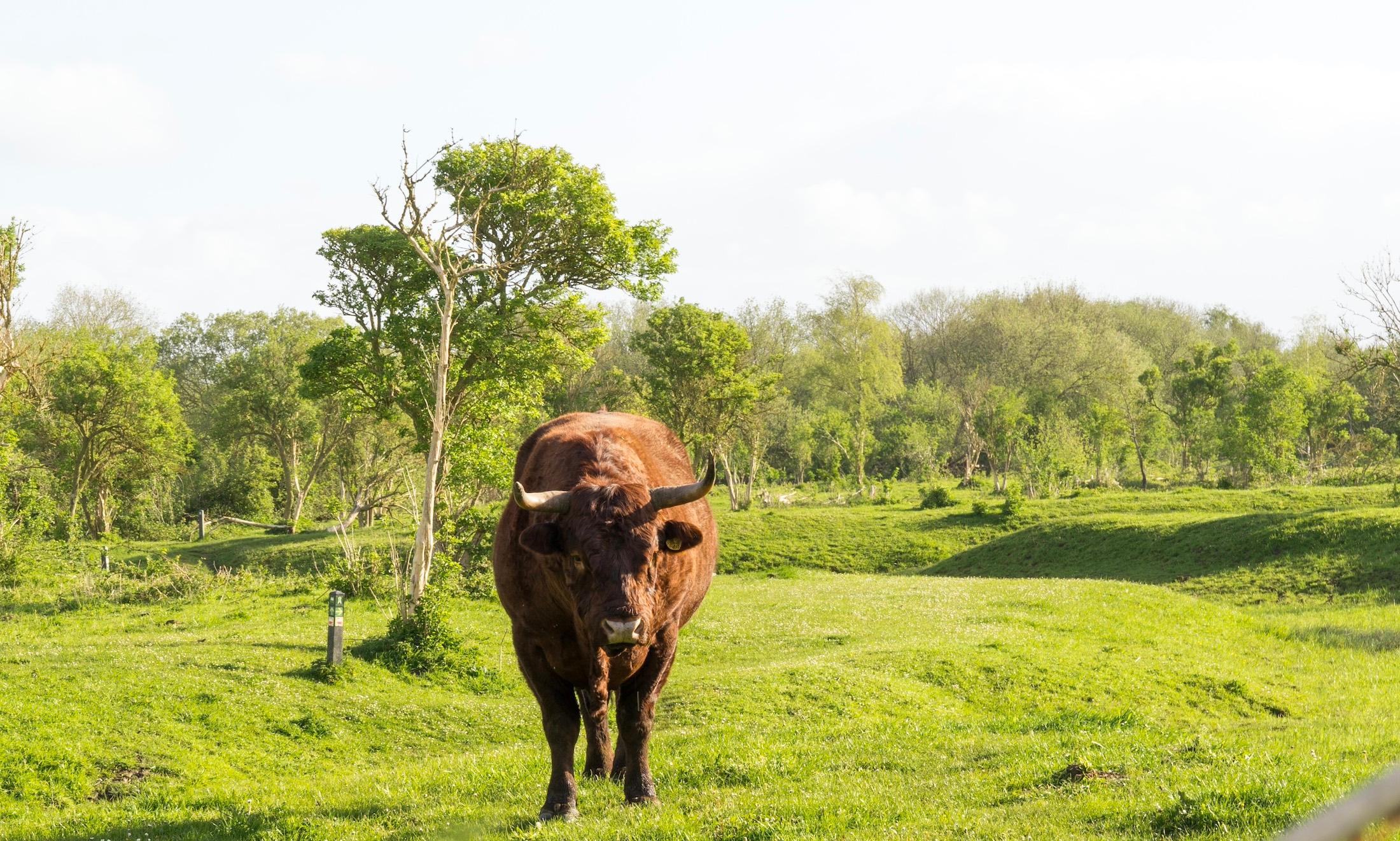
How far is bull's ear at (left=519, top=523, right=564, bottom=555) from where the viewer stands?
798cm

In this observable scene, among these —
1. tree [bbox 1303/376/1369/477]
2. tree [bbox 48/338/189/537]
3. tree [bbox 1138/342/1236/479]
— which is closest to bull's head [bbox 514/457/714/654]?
tree [bbox 48/338/189/537]

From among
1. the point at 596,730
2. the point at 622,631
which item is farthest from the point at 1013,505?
the point at 622,631

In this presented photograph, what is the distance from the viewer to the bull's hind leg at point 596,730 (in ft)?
28.3

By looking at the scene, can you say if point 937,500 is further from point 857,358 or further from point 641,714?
point 641,714

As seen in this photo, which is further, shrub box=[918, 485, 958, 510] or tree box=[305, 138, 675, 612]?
shrub box=[918, 485, 958, 510]

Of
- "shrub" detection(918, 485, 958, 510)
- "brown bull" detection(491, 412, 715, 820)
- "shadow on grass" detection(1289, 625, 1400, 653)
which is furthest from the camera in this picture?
"shrub" detection(918, 485, 958, 510)

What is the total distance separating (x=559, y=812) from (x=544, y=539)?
2.08 m

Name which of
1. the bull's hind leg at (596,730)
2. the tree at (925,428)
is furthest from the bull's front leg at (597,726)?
the tree at (925,428)

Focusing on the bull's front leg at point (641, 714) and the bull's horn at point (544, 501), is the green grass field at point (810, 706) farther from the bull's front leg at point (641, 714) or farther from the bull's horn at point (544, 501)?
the bull's horn at point (544, 501)

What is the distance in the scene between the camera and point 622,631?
739 cm

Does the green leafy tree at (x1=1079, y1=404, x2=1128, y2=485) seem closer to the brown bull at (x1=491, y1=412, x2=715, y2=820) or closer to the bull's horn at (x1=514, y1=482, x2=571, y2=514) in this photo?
the brown bull at (x1=491, y1=412, x2=715, y2=820)

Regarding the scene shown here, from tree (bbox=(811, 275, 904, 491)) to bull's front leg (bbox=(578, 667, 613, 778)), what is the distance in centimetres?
5955

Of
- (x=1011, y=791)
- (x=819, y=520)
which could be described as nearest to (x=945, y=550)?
(x=819, y=520)

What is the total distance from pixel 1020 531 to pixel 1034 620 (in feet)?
62.3
